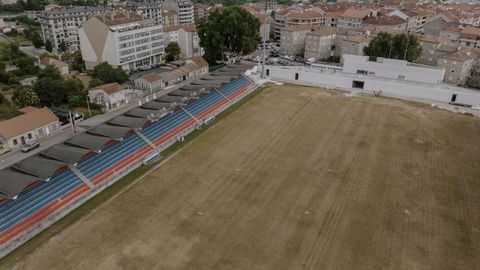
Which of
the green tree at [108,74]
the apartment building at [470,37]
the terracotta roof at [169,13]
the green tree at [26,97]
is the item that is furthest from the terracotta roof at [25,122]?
the apartment building at [470,37]

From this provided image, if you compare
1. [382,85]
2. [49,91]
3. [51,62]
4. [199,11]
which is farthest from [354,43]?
[199,11]

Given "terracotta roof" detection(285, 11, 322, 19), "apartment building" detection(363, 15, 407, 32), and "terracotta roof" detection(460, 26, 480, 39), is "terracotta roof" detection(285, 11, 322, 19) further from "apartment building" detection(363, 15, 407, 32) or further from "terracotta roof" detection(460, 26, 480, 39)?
"terracotta roof" detection(460, 26, 480, 39)

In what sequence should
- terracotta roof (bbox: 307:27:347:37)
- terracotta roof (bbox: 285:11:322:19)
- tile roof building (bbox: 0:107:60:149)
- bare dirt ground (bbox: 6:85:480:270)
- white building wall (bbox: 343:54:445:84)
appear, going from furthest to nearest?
1. terracotta roof (bbox: 285:11:322:19)
2. terracotta roof (bbox: 307:27:347:37)
3. white building wall (bbox: 343:54:445:84)
4. tile roof building (bbox: 0:107:60:149)
5. bare dirt ground (bbox: 6:85:480:270)

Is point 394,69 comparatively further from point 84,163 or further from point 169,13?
point 169,13

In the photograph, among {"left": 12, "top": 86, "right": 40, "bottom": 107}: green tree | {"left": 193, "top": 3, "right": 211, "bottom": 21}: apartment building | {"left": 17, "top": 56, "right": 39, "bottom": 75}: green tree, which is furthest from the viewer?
{"left": 193, "top": 3, "right": 211, "bottom": 21}: apartment building

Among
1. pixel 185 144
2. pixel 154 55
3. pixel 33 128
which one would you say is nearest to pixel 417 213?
pixel 185 144

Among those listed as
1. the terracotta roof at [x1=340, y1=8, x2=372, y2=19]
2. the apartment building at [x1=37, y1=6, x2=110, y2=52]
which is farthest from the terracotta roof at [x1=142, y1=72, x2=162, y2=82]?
the terracotta roof at [x1=340, y1=8, x2=372, y2=19]
